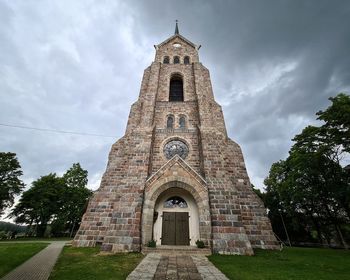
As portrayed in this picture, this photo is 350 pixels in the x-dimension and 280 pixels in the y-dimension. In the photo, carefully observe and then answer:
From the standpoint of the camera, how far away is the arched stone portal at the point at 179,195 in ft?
36.0

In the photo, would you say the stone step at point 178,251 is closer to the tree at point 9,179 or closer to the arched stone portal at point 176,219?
the arched stone portal at point 176,219

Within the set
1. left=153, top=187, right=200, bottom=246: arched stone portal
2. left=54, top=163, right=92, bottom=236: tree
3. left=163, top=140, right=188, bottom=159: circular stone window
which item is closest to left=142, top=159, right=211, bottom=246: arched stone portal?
left=153, top=187, right=200, bottom=246: arched stone portal

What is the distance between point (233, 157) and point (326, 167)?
9135 millimetres

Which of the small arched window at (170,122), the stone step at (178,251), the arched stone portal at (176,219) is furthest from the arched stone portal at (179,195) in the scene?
the small arched window at (170,122)

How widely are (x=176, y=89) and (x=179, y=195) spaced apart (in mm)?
12685

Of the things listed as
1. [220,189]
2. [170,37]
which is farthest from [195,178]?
[170,37]

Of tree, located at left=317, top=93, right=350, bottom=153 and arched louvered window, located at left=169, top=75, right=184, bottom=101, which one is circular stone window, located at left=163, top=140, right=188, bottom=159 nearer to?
arched louvered window, located at left=169, top=75, right=184, bottom=101

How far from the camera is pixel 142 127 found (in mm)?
15367

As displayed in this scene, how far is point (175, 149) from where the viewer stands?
15336mm

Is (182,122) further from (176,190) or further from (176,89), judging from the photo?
(176,190)

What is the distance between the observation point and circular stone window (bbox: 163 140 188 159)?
15070 mm

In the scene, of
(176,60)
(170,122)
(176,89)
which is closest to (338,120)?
(170,122)

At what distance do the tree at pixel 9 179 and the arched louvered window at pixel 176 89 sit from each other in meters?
26.1

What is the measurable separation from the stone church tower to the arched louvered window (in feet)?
6.99
